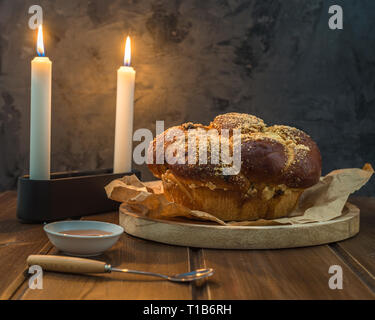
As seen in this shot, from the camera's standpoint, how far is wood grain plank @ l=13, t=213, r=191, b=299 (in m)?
0.73

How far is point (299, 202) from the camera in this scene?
134 centimetres

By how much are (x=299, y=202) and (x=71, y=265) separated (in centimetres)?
75

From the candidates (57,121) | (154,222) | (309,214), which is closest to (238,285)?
(154,222)

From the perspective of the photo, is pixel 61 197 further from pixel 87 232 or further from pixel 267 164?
pixel 267 164

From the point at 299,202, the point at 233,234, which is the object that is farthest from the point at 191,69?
the point at 233,234

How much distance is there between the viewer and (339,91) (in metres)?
2.09

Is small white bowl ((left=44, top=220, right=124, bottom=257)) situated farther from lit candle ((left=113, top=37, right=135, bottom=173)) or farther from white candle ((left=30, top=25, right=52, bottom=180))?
lit candle ((left=113, top=37, right=135, bottom=173))

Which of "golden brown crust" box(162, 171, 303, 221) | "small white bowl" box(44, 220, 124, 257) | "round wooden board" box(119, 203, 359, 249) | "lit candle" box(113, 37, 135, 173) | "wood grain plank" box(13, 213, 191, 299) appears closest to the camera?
"wood grain plank" box(13, 213, 191, 299)

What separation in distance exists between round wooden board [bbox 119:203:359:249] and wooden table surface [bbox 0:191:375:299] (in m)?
0.02

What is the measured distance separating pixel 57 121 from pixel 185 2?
2.54 ft

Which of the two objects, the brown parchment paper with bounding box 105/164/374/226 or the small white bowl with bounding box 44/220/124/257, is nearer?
the small white bowl with bounding box 44/220/124/257

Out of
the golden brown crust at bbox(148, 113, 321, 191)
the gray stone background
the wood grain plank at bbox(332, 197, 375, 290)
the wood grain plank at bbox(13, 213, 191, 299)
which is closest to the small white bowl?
the wood grain plank at bbox(13, 213, 191, 299)

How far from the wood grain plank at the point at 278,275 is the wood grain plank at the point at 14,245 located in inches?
13.6

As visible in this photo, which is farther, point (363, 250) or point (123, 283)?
point (363, 250)
